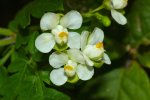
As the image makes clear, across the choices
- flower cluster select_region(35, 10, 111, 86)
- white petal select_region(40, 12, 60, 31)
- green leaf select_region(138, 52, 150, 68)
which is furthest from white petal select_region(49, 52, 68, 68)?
green leaf select_region(138, 52, 150, 68)

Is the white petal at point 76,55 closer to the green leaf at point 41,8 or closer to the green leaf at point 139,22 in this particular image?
the green leaf at point 41,8

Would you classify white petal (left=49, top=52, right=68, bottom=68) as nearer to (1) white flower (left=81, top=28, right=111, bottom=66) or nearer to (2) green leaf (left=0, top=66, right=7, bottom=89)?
(1) white flower (left=81, top=28, right=111, bottom=66)

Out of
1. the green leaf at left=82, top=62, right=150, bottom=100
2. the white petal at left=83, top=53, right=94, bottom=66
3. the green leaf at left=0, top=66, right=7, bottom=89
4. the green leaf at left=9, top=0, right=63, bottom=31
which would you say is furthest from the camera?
the green leaf at left=82, top=62, right=150, bottom=100

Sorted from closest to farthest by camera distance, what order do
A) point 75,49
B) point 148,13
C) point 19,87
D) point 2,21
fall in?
point 75,49 → point 19,87 → point 148,13 → point 2,21

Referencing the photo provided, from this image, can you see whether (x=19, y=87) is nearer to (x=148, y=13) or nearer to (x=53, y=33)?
(x=53, y=33)

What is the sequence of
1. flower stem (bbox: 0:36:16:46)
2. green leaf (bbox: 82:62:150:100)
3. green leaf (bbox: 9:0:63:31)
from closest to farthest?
1. green leaf (bbox: 9:0:63:31)
2. flower stem (bbox: 0:36:16:46)
3. green leaf (bbox: 82:62:150:100)

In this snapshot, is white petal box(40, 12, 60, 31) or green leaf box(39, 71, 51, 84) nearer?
white petal box(40, 12, 60, 31)

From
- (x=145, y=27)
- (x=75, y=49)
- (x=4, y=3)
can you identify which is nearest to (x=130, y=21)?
(x=145, y=27)

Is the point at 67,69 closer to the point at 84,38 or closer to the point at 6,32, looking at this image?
the point at 84,38
